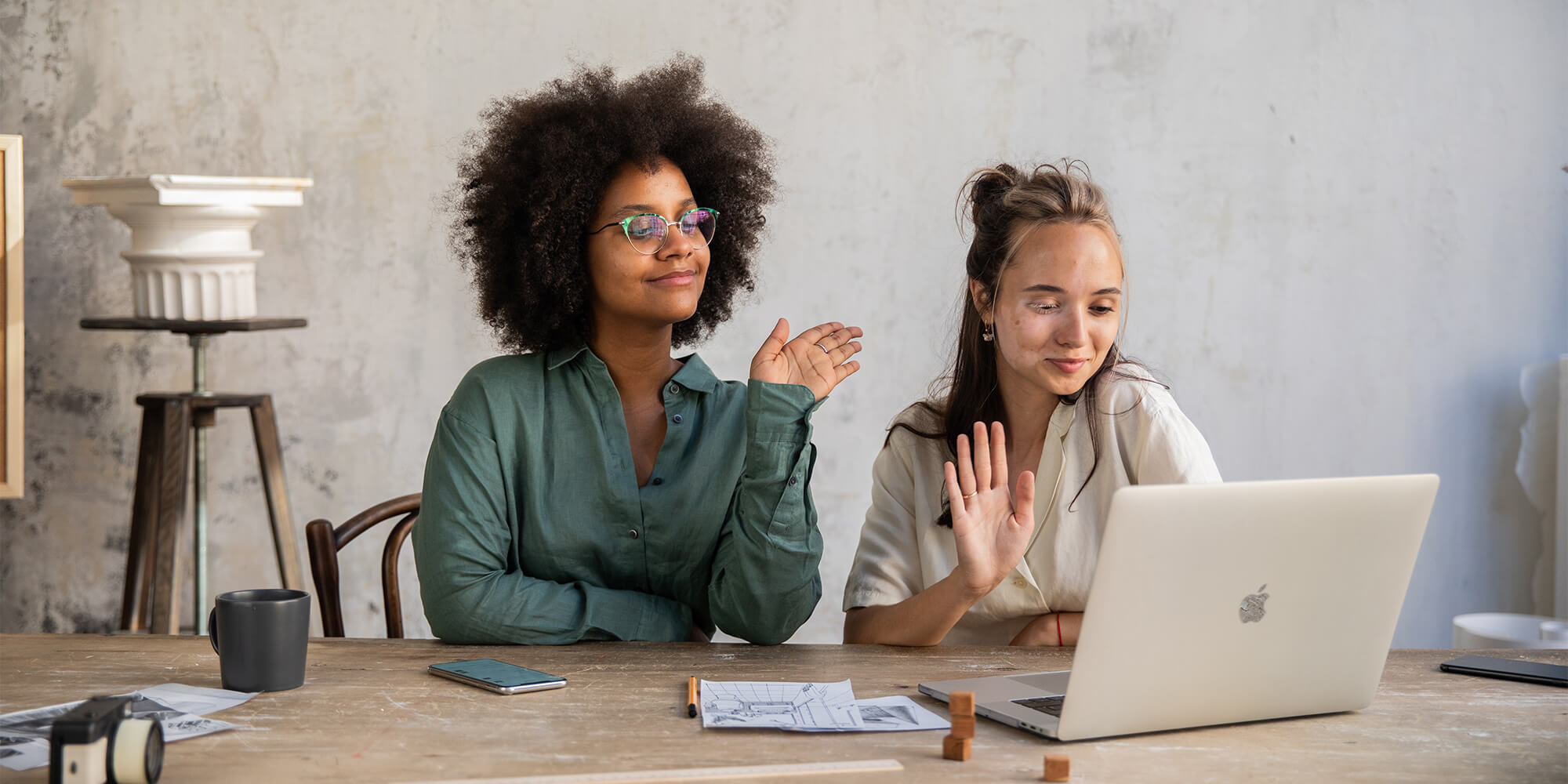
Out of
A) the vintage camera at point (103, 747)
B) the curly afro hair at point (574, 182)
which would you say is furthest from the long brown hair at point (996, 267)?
the vintage camera at point (103, 747)

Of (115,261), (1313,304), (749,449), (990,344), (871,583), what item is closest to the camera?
(749,449)

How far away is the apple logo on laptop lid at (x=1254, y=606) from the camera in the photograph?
1.19 m

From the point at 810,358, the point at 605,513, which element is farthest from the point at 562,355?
the point at 810,358

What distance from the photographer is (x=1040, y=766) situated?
3.69 ft

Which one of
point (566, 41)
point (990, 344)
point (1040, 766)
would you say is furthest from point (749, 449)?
point (566, 41)

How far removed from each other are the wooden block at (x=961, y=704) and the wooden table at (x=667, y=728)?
0.14ft

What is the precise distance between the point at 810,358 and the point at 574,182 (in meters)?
0.47

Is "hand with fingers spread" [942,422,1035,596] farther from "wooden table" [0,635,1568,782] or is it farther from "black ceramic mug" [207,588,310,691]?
"black ceramic mug" [207,588,310,691]

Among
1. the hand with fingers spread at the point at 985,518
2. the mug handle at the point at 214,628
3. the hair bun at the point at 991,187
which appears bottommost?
the mug handle at the point at 214,628

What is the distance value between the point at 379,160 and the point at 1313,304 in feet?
8.94

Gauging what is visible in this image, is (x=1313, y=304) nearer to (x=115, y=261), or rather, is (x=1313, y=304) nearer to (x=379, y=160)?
(x=379, y=160)

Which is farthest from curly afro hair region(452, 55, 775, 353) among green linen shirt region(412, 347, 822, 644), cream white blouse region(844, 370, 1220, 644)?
cream white blouse region(844, 370, 1220, 644)

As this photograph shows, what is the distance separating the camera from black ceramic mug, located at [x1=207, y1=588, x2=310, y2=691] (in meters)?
1.35

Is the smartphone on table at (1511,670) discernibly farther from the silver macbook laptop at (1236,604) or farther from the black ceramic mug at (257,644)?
the black ceramic mug at (257,644)
